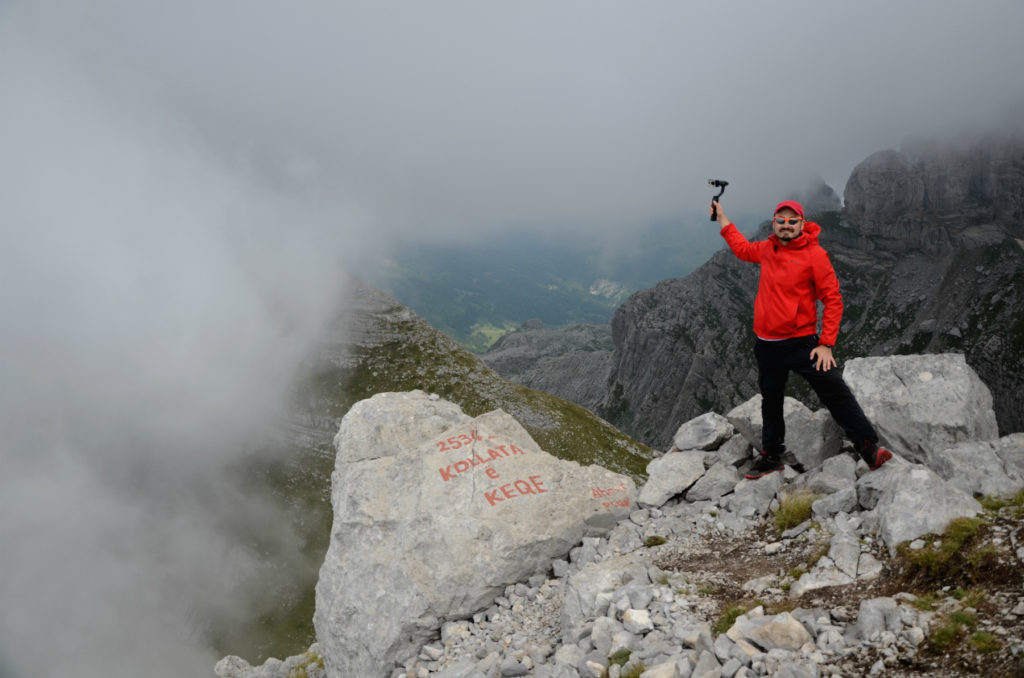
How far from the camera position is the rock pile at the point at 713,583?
7.24 meters

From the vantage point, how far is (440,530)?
13.3m

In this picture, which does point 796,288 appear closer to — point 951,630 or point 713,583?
point 713,583

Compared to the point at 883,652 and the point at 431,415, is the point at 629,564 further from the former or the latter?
the point at 431,415

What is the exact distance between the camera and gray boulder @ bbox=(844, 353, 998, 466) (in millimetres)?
13023

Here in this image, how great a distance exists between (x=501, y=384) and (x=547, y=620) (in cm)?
17543

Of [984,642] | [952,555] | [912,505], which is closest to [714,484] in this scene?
[912,505]

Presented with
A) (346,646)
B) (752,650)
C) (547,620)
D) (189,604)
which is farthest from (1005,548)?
(189,604)

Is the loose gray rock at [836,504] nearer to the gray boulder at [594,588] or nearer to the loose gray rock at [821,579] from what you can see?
the loose gray rock at [821,579]

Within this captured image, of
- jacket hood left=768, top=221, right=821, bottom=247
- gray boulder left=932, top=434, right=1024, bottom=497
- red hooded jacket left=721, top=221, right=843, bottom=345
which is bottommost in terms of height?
gray boulder left=932, top=434, right=1024, bottom=497

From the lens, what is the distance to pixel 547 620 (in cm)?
1154

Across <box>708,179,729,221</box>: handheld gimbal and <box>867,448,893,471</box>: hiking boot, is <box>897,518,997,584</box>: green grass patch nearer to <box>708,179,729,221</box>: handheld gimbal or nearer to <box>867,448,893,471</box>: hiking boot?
<box>867,448,893,471</box>: hiking boot

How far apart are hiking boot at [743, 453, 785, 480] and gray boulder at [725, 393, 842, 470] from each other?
0.50 metres

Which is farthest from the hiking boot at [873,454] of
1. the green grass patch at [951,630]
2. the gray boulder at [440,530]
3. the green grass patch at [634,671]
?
the green grass patch at [634,671]

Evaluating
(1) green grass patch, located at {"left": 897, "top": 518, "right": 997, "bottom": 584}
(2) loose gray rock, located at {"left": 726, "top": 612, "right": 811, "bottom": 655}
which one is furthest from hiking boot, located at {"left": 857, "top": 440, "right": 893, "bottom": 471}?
(2) loose gray rock, located at {"left": 726, "top": 612, "right": 811, "bottom": 655}
